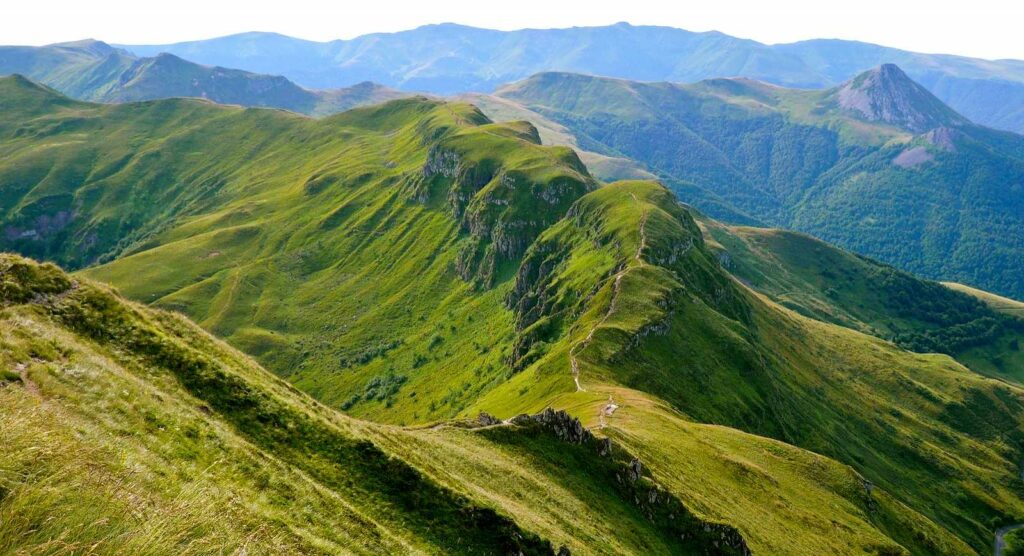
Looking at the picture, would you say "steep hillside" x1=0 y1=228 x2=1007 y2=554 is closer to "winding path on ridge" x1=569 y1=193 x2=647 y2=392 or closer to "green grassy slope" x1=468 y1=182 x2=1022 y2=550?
"green grassy slope" x1=468 y1=182 x2=1022 y2=550

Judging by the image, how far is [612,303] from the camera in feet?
494

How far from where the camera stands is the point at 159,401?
1296 inches

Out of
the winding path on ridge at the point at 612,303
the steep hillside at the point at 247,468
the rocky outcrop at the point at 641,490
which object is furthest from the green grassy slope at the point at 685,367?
the steep hillside at the point at 247,468

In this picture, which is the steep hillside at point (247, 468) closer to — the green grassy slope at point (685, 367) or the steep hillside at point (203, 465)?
the steep hillside at point (203, 465)

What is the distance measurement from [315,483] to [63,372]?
14472mm

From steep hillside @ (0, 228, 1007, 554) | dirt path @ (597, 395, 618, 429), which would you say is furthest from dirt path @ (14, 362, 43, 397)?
dirt path @ (597, 395, 618, 429)

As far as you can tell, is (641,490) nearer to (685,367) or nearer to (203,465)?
(203,465)

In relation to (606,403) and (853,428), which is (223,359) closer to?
(606,403)

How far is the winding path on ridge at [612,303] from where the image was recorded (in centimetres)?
12204

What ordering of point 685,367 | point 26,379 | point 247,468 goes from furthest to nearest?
point 685,367 < point 247,468 < point 26,379

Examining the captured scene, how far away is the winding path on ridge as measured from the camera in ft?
400

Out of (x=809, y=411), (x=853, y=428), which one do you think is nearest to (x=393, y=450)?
(x=809, y=411)

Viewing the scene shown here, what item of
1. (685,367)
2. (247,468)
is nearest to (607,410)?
(685,367)

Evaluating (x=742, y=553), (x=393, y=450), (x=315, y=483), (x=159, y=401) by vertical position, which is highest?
(x=159, y=401)
